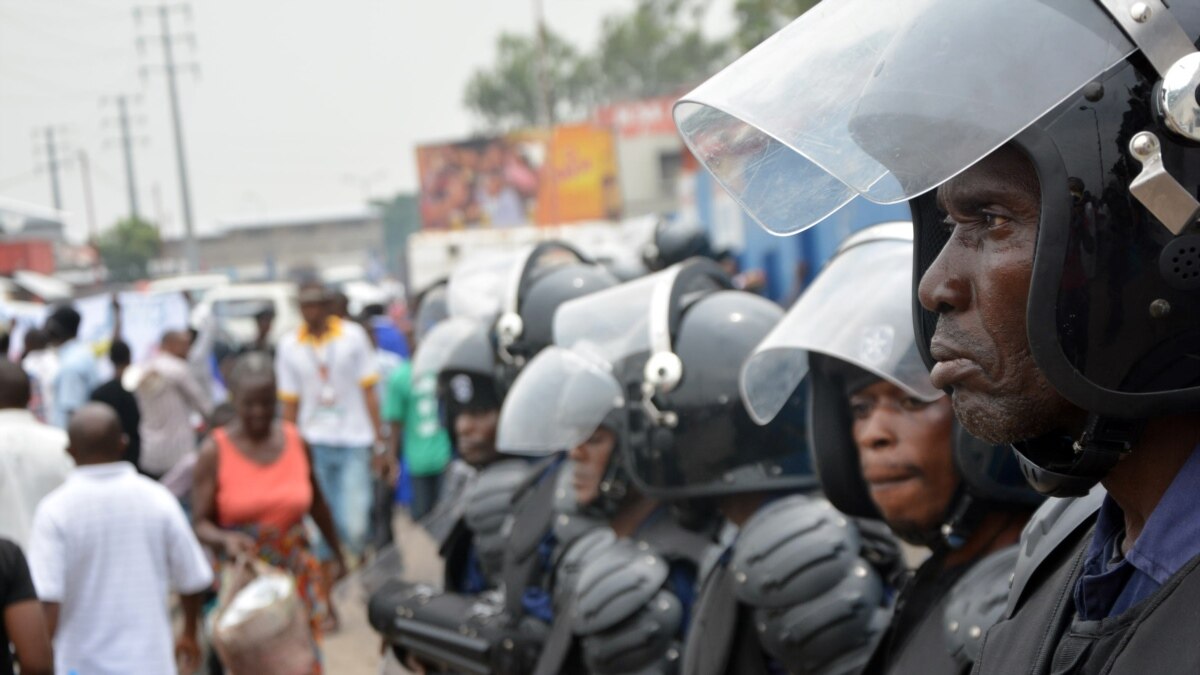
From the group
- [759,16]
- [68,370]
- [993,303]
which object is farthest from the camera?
[759,16]

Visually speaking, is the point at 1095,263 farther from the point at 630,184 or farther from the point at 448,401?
the point at 630,184

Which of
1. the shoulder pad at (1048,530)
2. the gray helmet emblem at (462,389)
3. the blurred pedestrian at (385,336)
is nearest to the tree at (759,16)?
the blurred pedestrian at (385,336)

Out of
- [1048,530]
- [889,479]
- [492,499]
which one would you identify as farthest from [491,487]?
[1048,530]

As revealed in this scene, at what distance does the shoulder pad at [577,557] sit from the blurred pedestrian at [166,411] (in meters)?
5.56

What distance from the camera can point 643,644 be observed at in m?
3.45

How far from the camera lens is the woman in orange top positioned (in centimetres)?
627

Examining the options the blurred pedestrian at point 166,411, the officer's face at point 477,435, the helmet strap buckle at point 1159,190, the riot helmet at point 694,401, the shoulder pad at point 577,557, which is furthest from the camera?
the blurred pedestrian at point 166,411

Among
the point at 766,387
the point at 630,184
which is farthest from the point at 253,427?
the point at 630,184

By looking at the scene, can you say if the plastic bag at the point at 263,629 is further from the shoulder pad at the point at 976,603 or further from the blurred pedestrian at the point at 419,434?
the blurred pedestrian at the point at 419,434

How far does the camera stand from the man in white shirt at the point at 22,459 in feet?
18.8

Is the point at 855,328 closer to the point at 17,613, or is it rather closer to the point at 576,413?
the point at 576,413

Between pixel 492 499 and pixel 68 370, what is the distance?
5821 millimetres

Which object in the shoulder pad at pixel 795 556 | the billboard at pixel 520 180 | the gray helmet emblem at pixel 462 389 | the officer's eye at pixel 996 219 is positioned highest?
the billboard at pixel 520 180

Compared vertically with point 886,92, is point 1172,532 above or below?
below
